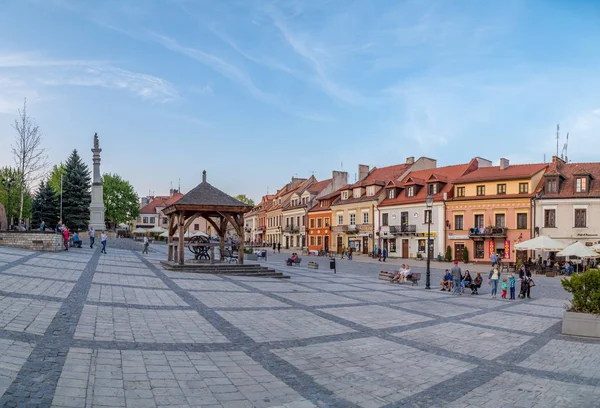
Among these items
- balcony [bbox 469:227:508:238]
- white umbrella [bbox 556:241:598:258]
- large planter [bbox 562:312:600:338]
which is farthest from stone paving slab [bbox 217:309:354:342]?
balcony [bbox 469:227:508:238]

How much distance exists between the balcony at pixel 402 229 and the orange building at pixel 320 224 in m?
11.5

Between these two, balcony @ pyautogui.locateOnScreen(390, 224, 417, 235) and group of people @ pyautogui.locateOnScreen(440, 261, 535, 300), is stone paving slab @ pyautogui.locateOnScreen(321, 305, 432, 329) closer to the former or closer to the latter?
group of people @ pyautogui.locateOnScreen(440, 261, 535, 300)

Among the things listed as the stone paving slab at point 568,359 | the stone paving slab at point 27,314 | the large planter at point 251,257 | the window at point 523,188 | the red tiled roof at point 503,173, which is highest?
the red tiled roof at point 503,173

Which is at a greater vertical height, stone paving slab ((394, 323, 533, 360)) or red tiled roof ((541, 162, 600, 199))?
red tiled roof ((541, 162, 600, 199))

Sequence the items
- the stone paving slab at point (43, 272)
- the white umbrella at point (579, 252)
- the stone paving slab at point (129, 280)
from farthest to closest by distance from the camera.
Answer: the white umbrella at point (579, 252) → the stone paving slab at point (129, 280) → the stone paving slab at point (43, 272)

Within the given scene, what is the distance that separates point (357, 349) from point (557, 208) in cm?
3445

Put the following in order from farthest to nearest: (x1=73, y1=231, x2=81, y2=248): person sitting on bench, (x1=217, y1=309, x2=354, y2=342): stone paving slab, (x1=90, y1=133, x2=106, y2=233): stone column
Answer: (x1=90, y1=133, x2=106, y2=233): stone column < (x1=73, y1=231, x2=81, y2=248): person sitting on bench < (x1=217, y1=309, x2=354, y2=342): stone paving slab

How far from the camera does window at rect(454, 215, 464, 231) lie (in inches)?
1654

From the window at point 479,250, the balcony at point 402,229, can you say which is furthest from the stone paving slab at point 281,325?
the balcony at point 402,229

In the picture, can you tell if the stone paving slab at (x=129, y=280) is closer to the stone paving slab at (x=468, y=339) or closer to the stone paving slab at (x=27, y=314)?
A: the stone paving slab at (x=27, y=314)

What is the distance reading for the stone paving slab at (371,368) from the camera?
251 inches

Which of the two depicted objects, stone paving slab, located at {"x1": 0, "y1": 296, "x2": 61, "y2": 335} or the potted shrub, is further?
the potted shrub

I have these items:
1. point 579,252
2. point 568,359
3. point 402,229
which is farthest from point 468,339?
point 402,229

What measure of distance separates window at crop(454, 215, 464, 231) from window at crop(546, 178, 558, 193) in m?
7.84
